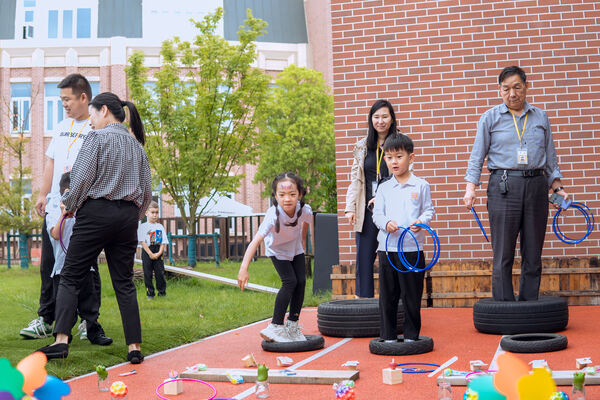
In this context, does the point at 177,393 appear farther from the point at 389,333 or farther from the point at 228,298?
the point at 228,298

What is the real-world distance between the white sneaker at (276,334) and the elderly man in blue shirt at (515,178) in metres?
1.89

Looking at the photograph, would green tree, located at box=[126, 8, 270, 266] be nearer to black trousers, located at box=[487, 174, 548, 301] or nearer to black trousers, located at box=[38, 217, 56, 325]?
black trousers, located at box=[38, 217, 56, 325]

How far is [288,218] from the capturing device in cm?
540

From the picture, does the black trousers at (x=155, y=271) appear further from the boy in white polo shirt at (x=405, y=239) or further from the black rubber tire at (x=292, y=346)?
the boy in white polo shirt at (x=405, y=239)

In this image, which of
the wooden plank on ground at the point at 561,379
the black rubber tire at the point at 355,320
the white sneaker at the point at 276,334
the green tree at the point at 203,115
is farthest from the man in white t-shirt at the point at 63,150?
the green tree at the point at 203,115

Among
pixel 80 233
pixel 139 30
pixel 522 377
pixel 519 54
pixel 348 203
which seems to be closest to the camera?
pixel 522 377

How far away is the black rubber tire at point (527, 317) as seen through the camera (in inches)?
219

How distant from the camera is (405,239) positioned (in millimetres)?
4992

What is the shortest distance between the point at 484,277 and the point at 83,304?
14.1 ft

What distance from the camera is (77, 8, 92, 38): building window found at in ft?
107

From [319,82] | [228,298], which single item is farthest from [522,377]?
[319,82]

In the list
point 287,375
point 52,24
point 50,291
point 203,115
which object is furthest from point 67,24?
point 287,375

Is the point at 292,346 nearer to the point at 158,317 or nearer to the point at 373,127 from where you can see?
the point at 373,127

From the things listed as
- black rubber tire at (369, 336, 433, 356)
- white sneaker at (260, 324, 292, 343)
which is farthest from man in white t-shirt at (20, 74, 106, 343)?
black rubber tire at (369, 336, 433, 356)
